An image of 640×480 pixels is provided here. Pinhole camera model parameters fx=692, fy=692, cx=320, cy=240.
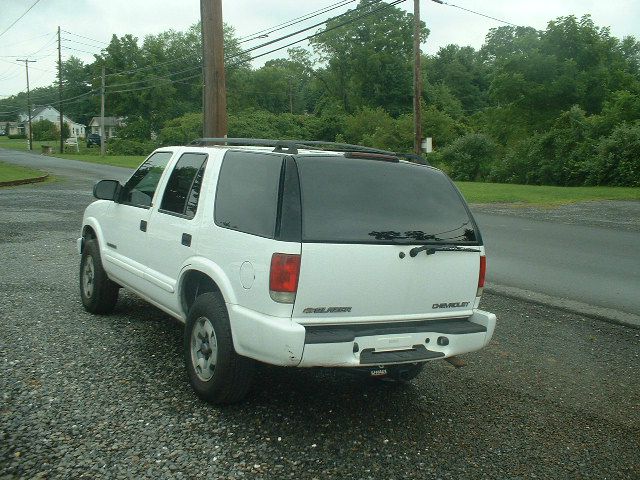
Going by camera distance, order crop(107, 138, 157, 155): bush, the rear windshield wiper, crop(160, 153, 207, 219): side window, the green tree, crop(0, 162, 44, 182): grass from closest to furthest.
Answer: the rear windshield wiper, crop(160, 153, 207, 219): side window, crop(0, 162, 44, 182): grass, crop(107, 138, 157, 155): bush, the green tree

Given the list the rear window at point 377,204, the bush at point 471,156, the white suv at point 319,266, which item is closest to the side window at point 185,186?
the white suv at point 319,266

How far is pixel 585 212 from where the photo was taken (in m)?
20.2

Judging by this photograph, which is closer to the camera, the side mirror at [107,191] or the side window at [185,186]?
the side window at [185,186]

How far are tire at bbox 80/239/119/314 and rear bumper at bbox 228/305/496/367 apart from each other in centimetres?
284

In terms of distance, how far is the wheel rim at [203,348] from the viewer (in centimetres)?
465

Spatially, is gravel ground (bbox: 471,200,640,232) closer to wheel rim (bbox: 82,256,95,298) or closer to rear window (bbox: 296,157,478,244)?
rear window (bbox: 296,157,478,244)

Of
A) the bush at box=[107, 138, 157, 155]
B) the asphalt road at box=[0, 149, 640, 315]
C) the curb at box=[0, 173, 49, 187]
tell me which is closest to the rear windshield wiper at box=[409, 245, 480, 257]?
the asphalt road at box=[0, 149, 640, 315]

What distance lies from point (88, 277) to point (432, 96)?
70741 mm

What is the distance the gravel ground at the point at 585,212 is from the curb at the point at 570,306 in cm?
855

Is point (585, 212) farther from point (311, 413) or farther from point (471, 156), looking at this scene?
point (471, 156)

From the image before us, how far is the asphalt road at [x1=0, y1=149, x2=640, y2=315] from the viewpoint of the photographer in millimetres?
8977

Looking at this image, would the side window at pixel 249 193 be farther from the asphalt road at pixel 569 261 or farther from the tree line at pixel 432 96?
the tree line at pixel 432 96

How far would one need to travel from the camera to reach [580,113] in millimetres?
38188

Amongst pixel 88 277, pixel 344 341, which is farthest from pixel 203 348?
pixel 88 277
